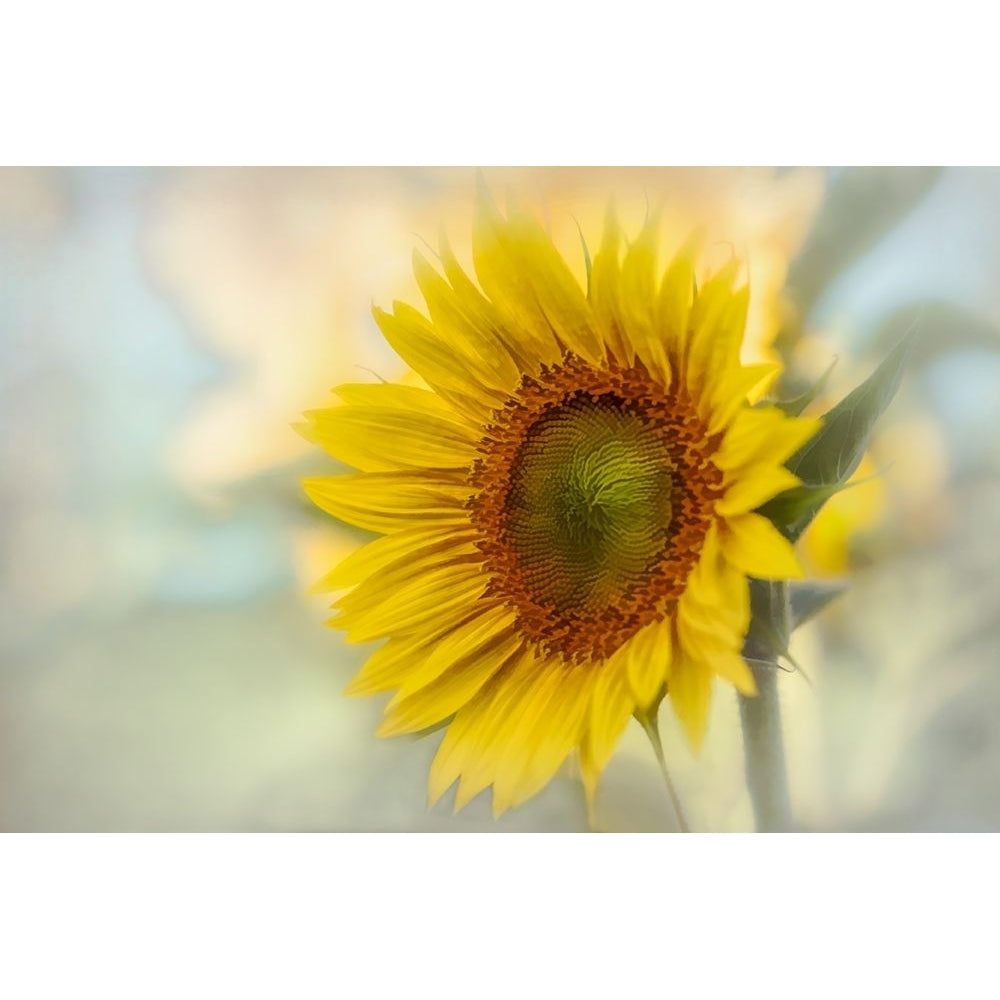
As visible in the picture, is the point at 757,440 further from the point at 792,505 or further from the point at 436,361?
the point at 436,361

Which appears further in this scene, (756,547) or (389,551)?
(389,551)

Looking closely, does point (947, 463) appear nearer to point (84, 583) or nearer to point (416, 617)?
point (416, 617)

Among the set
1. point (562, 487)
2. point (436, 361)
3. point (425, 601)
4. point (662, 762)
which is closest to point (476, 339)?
point (436, 361)

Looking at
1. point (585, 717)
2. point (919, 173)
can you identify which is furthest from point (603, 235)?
point (585, 717)

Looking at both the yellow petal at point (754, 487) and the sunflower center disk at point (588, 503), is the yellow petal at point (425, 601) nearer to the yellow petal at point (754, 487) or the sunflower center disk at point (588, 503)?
the sunflower center disk at point (588, 503)

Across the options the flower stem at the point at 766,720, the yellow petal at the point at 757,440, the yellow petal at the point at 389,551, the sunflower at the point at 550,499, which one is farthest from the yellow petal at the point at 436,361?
the flower stem at the point at 766,720
